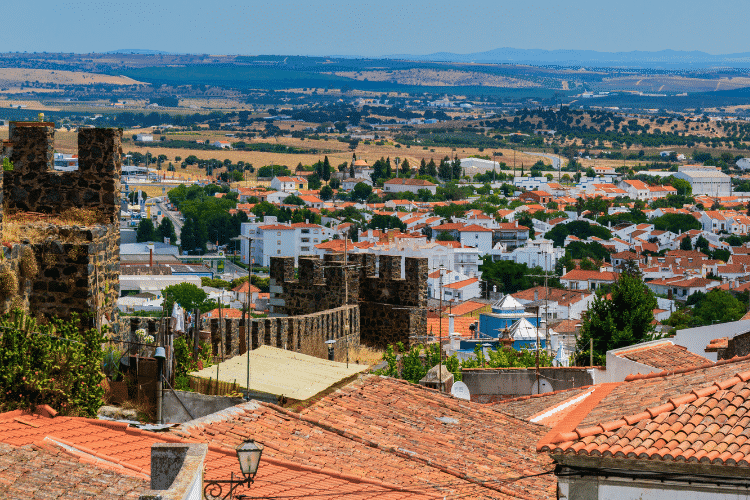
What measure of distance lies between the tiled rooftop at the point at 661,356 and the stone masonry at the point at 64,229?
7193mm

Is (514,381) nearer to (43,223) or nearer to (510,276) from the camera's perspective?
(43,223)

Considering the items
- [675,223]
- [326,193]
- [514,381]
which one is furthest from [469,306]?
[326,193]

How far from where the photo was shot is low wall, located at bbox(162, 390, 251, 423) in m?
10.0

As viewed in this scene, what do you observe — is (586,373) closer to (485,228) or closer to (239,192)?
(485,228)

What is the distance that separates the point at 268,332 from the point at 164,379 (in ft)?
19.5

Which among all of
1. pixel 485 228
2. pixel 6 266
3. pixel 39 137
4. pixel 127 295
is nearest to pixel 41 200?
pixel 39 137

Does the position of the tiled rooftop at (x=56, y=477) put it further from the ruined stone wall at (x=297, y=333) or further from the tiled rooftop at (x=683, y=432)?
the ruined stone wall at (x=297, y=333)

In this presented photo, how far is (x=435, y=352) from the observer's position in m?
21.5

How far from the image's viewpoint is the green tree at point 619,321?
1067 inches

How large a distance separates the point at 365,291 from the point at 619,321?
328 inches

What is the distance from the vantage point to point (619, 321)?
27.7 meters

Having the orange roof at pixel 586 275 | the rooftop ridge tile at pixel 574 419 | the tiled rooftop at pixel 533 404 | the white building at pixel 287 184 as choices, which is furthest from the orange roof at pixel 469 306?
the white building at pixel 287 184

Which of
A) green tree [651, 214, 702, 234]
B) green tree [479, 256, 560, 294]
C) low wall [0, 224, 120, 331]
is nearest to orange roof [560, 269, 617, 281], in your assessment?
green tree [479, 256, 560, 294]

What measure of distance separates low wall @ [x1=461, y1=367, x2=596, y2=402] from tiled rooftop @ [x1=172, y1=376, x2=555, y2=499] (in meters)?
5.04
